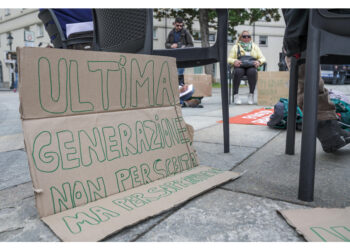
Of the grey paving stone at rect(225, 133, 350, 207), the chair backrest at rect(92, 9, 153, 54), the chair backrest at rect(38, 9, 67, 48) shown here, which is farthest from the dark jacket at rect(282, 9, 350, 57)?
the chair backrest at rect(38, 9, 67, 48)

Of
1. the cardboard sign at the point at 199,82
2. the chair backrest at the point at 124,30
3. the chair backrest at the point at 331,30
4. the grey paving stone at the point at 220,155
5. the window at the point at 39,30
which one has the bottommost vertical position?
the grey paving stone at the point at 220,155

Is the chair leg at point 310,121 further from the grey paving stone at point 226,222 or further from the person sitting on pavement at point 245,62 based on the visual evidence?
the person sitting on pavement at point 245,62

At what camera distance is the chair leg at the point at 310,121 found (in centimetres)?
103

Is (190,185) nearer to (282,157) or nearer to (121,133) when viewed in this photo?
(121,133)

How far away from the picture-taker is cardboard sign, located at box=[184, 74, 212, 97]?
5674 millimetres

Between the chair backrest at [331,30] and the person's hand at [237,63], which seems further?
the person's hand at [237,63]

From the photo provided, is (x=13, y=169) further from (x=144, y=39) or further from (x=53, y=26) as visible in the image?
(x=53, y=26)

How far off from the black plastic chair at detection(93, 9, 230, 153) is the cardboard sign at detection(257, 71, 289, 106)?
11.9ft

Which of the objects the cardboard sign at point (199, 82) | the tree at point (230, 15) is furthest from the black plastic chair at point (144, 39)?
the tree at point (230, 15)

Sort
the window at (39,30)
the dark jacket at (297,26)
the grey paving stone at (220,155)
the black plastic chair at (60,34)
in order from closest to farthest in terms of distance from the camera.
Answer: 1. the dark jacket at (297,26)
2. the grey paving stone at (220,155)
3. the black plastic chair at (60,34)
4. the window at (39,30)

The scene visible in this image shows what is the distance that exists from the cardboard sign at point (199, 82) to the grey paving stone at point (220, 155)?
148 inches

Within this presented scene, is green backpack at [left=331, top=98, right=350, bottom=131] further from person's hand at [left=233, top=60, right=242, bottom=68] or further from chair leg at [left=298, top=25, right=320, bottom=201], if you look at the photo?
person's hand at [left=233, top=60, right=242, bottom=68]
